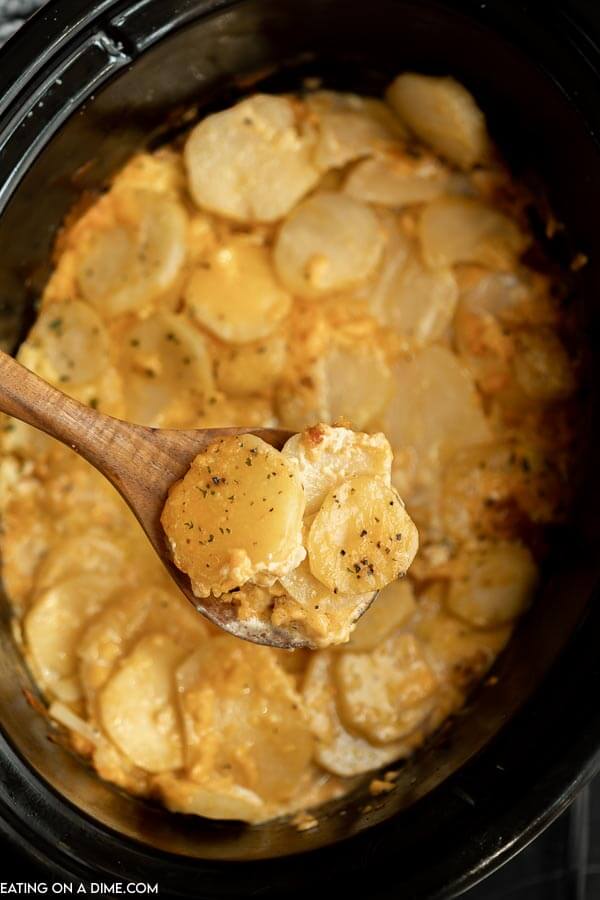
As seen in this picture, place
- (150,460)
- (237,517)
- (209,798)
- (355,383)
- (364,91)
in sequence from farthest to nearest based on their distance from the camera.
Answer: (364,91), (355,383), (209,798), (150,460), (237,517)

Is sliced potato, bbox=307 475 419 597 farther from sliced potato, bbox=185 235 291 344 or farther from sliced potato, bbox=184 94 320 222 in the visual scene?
sliced potato, bbox=184 94 320 222

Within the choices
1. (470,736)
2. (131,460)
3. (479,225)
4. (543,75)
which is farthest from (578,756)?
(543,75)

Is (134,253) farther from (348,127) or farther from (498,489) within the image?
(498,489)

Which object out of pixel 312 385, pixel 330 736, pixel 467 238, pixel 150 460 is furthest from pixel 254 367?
pixel 330 736

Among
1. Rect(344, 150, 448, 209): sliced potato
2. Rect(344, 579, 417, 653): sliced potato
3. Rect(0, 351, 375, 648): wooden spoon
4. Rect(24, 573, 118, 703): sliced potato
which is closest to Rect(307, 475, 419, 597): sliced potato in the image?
Rect(0, 351, 375, 648): wooden spoon

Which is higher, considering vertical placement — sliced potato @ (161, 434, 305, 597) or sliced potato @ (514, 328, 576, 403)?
sliced potato @ (514, 328, 576, 403)

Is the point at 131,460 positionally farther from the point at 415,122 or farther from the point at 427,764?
the point at 415,122
